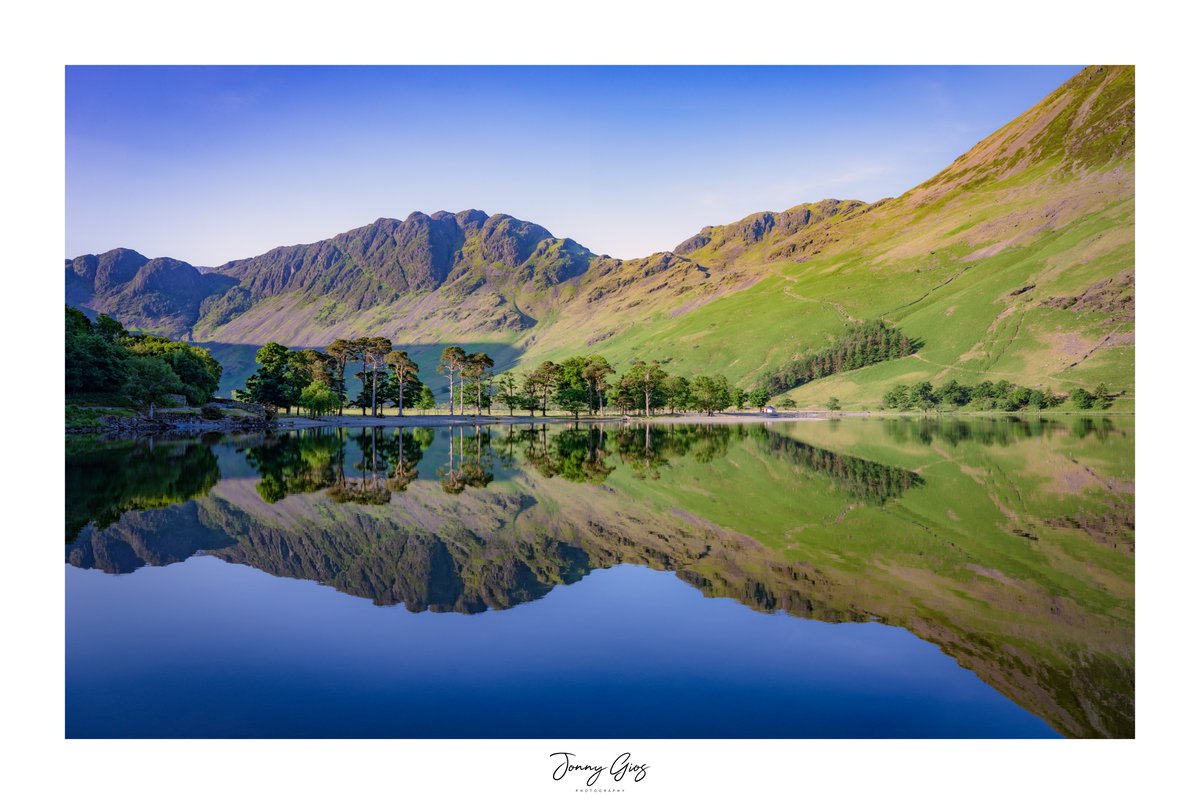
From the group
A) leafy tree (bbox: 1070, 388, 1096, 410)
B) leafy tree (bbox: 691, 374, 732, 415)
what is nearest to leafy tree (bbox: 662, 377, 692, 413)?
leafy tree (bbox: 691, 374, 732, 415)

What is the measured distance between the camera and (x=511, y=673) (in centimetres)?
1114

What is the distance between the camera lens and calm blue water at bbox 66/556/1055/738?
978 cm

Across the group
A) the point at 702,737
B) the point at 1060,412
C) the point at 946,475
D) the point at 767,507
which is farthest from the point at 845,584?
the point at 1060,412

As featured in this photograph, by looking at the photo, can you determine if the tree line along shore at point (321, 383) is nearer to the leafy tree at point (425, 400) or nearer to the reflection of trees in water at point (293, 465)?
the leafy tree at point (425, 400)

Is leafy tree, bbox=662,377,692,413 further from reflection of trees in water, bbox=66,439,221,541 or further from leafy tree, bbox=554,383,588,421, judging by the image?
reflection of trees in water, bbox=66,439,221,541

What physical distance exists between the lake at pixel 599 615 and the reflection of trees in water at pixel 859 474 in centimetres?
172

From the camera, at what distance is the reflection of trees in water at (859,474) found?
102ft

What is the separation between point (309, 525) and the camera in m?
23.1

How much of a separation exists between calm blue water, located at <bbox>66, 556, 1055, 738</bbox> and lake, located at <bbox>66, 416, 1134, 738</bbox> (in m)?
0.05

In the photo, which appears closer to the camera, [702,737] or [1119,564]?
[702,737]

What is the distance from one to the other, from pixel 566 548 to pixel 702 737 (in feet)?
34.7

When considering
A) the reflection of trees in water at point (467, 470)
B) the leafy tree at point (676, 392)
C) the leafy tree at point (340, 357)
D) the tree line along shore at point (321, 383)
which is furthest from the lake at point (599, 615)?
the leafy tree at point (676, 392)

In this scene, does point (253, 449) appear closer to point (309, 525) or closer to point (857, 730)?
point (309, 525)

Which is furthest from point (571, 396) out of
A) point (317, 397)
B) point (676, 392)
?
point (317, 397)
